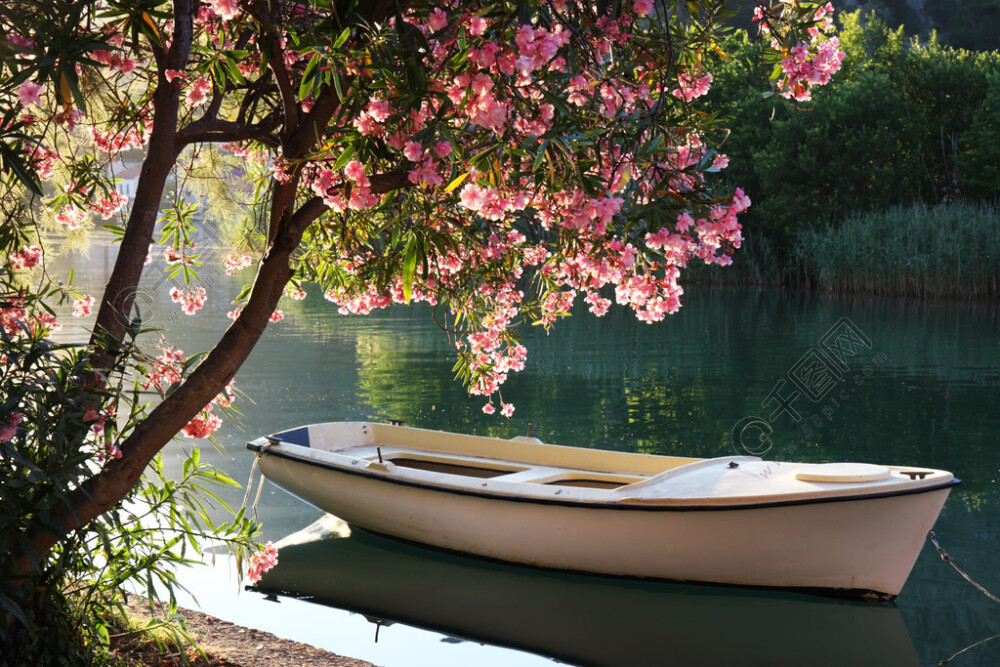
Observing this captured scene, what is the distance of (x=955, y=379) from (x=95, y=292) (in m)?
17.0

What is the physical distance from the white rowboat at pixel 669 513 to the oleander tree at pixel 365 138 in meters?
2.00

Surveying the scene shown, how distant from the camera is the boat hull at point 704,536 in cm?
586

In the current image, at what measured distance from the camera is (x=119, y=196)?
471 cm

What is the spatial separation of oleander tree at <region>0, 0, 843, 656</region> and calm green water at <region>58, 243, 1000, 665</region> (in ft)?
1.55

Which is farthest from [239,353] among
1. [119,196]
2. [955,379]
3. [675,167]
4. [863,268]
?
[863,268]

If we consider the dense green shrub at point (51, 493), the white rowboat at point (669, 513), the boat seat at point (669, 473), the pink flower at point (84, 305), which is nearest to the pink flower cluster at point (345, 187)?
the dense green shrub at point (51, 493)

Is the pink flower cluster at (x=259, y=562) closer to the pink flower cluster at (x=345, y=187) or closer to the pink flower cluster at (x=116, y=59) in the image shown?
the pink flower cluster at (x=345, y=187)

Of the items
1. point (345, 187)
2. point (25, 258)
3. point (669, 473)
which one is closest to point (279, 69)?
point (345, 187)

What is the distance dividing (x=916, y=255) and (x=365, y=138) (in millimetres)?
22174

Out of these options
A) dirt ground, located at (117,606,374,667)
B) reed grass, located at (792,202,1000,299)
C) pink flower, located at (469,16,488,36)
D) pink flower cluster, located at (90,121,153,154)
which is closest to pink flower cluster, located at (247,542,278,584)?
dirt ground, located at (117,606,374,667)

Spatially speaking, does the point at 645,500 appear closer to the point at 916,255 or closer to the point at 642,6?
the point at 642,6

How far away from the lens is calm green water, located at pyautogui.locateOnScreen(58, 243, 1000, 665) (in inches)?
229

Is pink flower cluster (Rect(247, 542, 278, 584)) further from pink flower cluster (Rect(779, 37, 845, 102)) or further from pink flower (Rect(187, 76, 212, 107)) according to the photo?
pink flower cluster (Rect(779, 37, 845, 102))

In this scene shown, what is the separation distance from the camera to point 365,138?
326 centimetres
